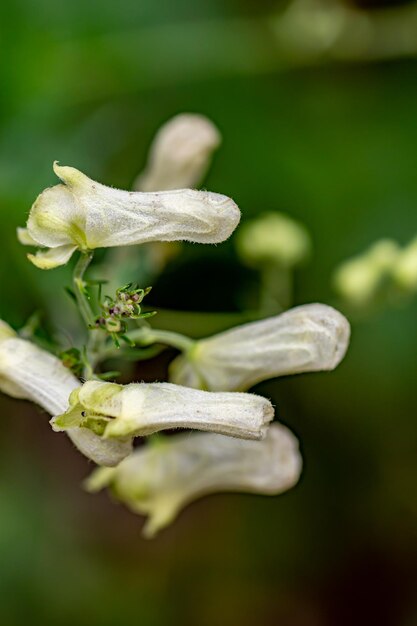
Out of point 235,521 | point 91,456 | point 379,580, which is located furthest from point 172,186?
point 379,580

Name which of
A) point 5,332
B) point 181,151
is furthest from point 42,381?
point 181,151

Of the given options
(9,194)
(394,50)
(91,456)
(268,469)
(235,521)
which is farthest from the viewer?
(235,521)

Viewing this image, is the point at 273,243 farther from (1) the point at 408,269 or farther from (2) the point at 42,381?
(2) the point at 42,381

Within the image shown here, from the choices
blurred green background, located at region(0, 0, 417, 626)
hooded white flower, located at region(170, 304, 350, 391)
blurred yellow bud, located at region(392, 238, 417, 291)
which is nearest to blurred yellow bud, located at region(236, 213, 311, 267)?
blurred yellow bud, located at region(392, 238, 417, 291)

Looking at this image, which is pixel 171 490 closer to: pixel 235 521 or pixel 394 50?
pixel 235 521

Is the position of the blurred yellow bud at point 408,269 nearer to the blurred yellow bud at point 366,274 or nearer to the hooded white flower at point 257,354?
the blurred yellow bud at point 366,274

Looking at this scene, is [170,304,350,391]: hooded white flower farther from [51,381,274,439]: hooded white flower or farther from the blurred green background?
the blurred green background
